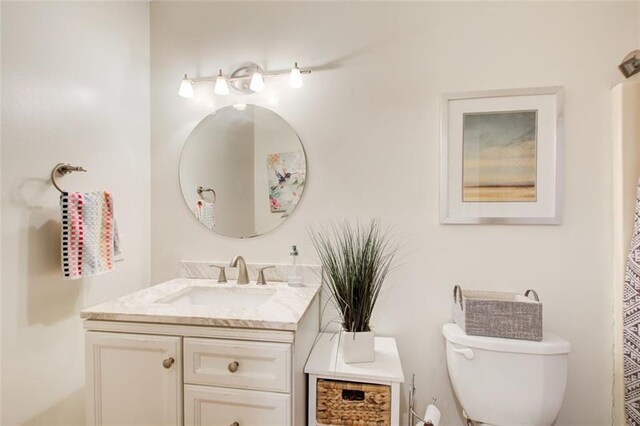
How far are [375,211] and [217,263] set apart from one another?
83 centimetres

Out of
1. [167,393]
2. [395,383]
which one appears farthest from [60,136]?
[395,383]

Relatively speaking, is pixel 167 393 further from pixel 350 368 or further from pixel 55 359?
pixel 350 368

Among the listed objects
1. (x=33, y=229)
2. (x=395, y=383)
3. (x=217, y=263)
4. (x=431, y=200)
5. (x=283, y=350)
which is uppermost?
(x=431, y=200)

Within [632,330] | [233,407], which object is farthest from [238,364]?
[632,330]

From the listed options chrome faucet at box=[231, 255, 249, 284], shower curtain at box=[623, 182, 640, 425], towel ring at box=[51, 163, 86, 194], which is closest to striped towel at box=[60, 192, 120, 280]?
towel ring at box=[51, 163, 86, 194]

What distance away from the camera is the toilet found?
1146 millimetres

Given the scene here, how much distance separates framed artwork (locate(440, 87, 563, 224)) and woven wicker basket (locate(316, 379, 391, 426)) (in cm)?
77

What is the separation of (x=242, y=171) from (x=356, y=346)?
96 centimetres

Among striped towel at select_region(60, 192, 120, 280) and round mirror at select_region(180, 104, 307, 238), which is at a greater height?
round mirror at select_region(180, 104, 307, 238)

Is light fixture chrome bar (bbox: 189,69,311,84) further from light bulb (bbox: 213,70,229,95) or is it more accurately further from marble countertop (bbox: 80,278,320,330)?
marble countertop (bbox: 80,278,320,330)

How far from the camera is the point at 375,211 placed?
1499 millimetres

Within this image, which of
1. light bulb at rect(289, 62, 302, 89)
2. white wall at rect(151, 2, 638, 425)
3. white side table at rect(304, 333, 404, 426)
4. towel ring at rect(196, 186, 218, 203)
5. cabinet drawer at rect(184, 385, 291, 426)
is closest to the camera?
cabinet drawer at rect(184, 385, 291, 426)

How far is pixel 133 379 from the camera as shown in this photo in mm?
1027

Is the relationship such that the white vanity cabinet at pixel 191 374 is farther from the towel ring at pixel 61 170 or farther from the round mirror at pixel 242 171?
the round mirror at pixel 242 171
